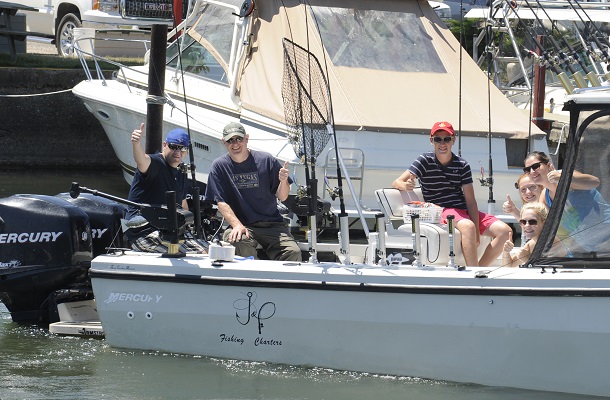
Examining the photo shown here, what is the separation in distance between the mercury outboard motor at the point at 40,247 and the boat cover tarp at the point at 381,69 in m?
3.48

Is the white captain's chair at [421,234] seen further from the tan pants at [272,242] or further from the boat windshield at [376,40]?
the boat windshield at [376,40]

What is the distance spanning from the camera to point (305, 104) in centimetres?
782

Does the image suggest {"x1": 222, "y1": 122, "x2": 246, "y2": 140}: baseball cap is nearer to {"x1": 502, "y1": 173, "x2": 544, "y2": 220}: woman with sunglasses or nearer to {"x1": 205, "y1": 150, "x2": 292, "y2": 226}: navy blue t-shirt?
{"x1": 205, "y1": 150, "x2": 292, "y2": 226}: navy blue t-shirt

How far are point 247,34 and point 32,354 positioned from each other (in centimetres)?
512

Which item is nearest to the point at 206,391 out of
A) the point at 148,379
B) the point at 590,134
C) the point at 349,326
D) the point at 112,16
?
the point at 148,379

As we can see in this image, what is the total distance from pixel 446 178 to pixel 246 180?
4.23ft

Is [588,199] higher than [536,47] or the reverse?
the reverse

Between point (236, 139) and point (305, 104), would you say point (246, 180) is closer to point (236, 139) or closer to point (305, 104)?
point (236, 139)

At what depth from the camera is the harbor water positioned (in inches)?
277

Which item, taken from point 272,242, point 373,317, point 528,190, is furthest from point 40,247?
point 528,190

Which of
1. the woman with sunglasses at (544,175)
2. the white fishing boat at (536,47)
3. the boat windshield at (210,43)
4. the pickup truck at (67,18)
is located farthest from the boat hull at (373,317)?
the pickup truck at (67,18)

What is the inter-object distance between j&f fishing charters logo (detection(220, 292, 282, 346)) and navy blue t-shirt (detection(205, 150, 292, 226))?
882 mm

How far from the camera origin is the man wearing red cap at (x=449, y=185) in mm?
7770

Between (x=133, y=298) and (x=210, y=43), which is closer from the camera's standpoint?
(x=133, y=298)
